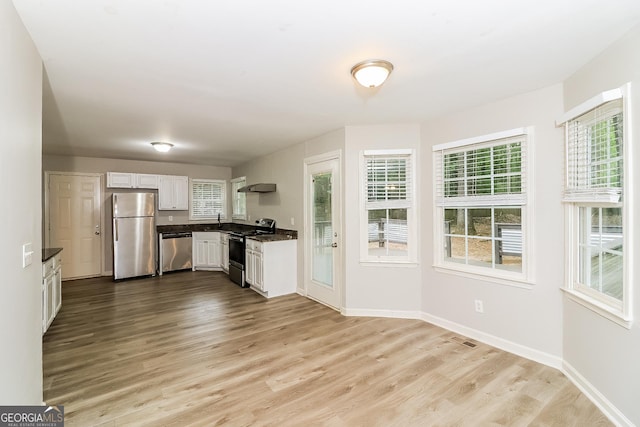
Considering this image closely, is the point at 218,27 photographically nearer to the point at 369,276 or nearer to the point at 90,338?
the point at 369,276

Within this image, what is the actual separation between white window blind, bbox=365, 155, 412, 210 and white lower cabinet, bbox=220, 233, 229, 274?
3.58m

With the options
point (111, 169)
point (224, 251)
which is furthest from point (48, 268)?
point (111, 169)

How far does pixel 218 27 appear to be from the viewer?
175 cm

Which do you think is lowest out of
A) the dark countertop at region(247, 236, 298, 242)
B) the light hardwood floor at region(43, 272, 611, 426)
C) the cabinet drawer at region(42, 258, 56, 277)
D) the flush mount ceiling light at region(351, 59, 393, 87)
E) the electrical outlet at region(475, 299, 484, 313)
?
the light hardwood floor at region(43, 272, 611, 426)

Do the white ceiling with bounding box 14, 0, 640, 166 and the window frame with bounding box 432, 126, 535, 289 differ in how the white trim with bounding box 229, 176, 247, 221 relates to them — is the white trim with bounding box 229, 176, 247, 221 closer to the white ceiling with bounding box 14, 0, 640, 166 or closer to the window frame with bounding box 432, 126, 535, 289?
Answer: the white ceiling with bounding box 14, 0, 640, 166

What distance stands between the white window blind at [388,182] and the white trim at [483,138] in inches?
18.6

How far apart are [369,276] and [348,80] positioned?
2.43 metres

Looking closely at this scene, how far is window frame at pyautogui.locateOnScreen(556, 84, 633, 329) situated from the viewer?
1.91 m

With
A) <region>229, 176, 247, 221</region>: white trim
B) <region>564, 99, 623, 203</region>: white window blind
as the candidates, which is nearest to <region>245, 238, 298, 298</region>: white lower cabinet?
<region>229, 176, 247, 221</region>: white trim

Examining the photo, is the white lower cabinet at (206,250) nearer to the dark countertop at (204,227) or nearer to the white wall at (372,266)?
the dark countertop at (204,227)

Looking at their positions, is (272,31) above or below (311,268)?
above

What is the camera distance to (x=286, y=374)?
254 cm

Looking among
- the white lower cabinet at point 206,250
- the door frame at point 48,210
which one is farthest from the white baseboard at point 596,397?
the door frame at point 48,210

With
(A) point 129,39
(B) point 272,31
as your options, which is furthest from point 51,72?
(B) point 272,31
